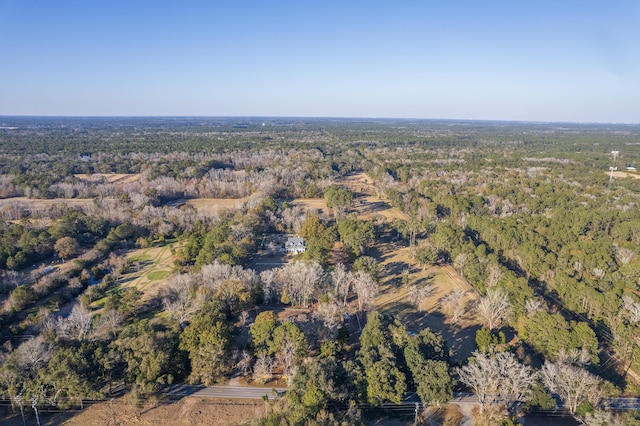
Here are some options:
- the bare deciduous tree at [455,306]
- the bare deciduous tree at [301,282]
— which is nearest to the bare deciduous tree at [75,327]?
the bare deciduous tree at [301,282]

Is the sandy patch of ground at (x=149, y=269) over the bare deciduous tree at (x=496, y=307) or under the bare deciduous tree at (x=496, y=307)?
under

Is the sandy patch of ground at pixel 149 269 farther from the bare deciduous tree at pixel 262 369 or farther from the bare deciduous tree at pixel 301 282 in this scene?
the bare deciduous tree at pixel 262 369

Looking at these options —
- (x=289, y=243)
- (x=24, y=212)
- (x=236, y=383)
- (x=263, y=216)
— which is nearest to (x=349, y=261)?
(x=289, y=243)

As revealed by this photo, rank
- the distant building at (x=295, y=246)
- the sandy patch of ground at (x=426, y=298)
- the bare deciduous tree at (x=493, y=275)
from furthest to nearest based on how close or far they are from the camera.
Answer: the distant building at (x=295, y=246) < the bare deciduous tree at (x=493, y=275) < the sandy patch of ground at (x=426, y=298)

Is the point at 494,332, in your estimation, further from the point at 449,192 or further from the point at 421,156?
the point at 421,156

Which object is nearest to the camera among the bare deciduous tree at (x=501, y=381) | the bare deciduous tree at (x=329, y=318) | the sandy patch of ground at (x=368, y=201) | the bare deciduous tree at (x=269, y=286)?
the bare deciduous tree at (x=501, y=381)

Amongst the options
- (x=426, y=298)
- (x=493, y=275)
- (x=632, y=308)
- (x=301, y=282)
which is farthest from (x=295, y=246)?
(x=632, y=308)

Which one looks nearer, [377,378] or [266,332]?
[377,378]
